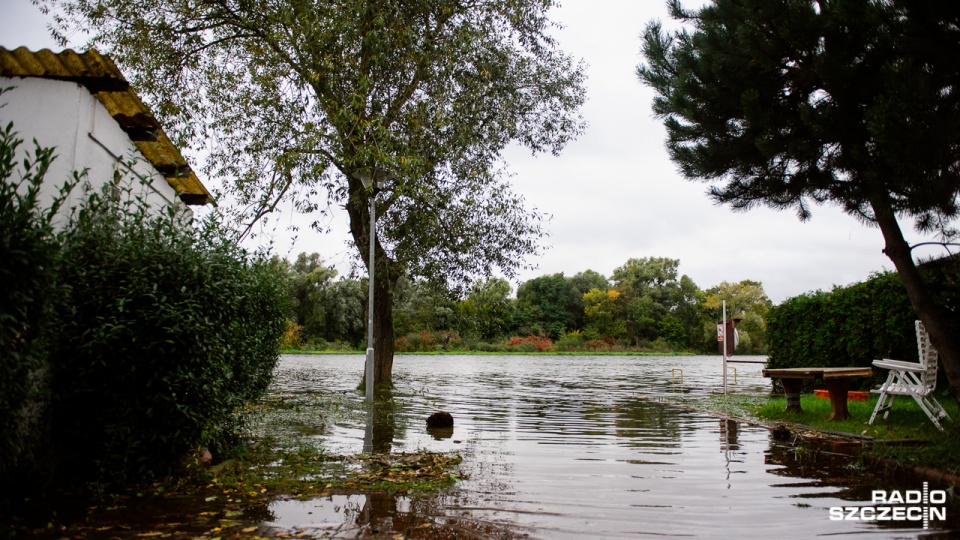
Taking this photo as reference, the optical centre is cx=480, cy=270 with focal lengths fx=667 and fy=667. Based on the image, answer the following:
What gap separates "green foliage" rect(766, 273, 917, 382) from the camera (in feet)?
41.6

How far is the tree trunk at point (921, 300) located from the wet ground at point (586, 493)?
152cm

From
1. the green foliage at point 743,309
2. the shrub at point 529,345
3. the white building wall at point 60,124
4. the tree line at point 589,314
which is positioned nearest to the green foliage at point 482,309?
the white building wall at point 60,124

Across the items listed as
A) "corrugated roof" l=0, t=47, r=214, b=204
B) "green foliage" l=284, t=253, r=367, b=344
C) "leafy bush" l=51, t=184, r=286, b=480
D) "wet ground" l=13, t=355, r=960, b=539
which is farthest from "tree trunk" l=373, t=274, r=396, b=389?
"green foliage" l=284, t=253, r=367, b=344

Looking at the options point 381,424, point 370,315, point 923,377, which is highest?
point 370,315

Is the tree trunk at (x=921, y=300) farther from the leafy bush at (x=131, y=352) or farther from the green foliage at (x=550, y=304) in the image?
the green foliage at (x=550, y=304)

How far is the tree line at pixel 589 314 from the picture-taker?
54.5 meters

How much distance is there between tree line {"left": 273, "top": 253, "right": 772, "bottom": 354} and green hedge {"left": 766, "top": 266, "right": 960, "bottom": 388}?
2976cm

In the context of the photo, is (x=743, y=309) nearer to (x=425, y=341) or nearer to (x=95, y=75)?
(x=425, y=341)

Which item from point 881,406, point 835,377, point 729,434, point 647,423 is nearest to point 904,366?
point 881,406

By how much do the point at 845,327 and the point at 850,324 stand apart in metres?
0.23

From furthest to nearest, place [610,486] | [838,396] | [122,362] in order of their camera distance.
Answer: [838,396]
[610,486]
[122,362]

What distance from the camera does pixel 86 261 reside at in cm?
562

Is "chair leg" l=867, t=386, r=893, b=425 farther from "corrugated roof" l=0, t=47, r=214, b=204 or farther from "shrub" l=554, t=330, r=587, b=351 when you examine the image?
"shrub" l=554, t=330, r=587, b=351

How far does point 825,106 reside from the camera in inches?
292
